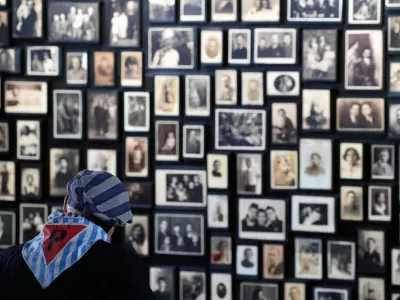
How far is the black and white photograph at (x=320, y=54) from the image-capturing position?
A: 4.14m

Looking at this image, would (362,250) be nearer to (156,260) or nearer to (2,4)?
(156,260)

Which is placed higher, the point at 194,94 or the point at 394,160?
the point at 194,94

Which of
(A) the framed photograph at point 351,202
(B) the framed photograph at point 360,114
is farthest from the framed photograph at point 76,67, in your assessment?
(A) the framed photograph at point 351,202

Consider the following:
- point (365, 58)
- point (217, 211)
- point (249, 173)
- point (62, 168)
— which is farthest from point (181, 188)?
point (365, 58)

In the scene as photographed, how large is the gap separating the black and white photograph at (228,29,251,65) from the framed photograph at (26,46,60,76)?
1028mm

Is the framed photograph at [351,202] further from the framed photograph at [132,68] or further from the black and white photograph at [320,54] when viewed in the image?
the framed photograph at [132,68]

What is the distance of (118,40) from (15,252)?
201 centimetres

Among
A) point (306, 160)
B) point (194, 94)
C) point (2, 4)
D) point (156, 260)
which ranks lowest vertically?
point (156, 260)

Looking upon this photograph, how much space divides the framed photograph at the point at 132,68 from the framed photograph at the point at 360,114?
114cm

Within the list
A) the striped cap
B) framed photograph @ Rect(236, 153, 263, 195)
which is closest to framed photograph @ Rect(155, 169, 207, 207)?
framed photograph @ Rect(236, 153, 263, 195)

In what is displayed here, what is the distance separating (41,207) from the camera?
4.53 m

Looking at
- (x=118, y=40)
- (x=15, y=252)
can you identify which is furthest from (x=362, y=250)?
(x=15, y=252)

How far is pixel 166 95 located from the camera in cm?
434

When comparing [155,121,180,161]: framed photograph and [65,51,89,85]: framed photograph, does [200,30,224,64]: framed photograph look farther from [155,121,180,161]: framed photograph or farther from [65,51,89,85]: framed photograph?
[65,51,89,85]: framed photograph
